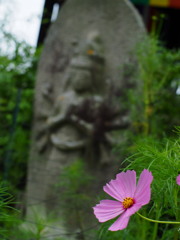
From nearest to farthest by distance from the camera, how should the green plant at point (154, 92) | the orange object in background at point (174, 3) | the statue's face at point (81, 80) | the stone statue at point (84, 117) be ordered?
the green plant at point (154, 92), the stone statue at point (84, 117), the statue's face at point (81, 80), the orange object in background at point (174, 3)

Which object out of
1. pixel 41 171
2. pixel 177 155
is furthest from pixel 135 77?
pixel 177 155

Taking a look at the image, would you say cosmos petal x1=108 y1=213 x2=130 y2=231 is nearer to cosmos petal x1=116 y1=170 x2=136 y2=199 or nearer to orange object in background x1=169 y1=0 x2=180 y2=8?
cosmos petal x1=116 y1=170 x2=136 y2=199

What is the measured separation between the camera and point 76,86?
2863mm

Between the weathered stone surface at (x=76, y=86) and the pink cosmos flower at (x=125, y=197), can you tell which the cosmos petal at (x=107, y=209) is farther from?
the weathered stone surface at (x=76, y=86)

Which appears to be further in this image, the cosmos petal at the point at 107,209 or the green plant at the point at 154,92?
the green plant at the point at 154,92

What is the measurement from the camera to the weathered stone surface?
278 cm

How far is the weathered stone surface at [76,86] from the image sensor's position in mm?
2781

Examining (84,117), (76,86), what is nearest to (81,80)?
(76,86)

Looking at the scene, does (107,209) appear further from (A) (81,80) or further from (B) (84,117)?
(A) (81,80)

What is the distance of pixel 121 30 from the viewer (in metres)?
3.05

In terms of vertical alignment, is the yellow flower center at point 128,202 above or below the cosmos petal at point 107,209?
above

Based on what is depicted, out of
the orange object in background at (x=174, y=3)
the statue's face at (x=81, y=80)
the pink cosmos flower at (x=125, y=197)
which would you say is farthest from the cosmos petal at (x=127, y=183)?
the orange object in background at (x=174, y=3)

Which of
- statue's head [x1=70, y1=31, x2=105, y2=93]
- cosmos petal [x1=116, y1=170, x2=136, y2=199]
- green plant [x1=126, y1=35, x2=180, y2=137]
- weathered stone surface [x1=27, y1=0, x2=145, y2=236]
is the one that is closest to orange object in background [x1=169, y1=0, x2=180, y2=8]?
weathered stone surface [x1=27, y1=0, x2=145, y2=236]

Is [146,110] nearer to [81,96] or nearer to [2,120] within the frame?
[81,96]
